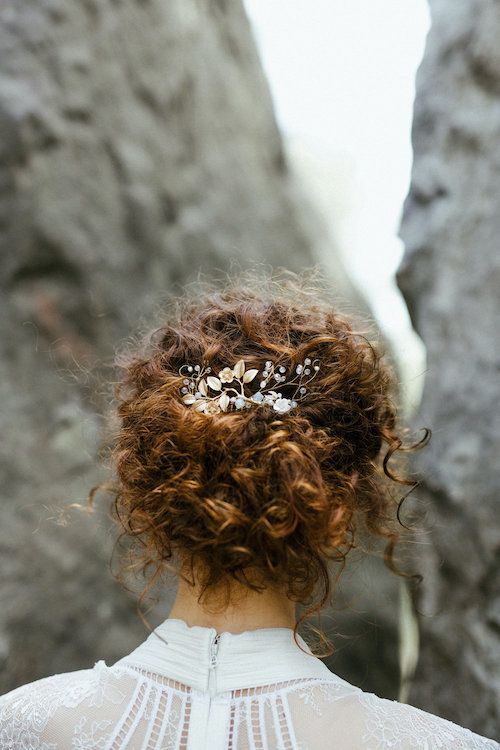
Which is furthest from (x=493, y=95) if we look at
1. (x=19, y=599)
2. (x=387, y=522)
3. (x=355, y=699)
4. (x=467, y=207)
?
(x=19, y=599)

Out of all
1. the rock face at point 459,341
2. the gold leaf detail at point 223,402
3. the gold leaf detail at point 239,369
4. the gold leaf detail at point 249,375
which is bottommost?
the rock face at point 459,341

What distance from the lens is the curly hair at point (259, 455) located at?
831mm

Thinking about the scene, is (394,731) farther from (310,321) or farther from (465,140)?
(465,140)

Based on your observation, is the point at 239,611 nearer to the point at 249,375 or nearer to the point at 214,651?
the point at 214,651

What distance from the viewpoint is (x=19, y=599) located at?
138 cm

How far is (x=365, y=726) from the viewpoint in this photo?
30.4 inches

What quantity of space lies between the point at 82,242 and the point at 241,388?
2.90 feet

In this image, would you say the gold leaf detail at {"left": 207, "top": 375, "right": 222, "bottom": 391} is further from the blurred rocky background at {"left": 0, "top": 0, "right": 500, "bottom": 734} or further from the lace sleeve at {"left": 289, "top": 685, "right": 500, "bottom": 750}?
the blurred rocky background at {"left": 0, "top": 0, "right": 500, "bottom": 734}

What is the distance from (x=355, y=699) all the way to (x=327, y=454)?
332 mm

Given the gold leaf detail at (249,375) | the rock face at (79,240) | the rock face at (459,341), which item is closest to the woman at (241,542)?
the gold leaf detail at (249,375)

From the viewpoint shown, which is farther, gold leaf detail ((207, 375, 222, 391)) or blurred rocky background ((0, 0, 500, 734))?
blurred rocky background ((0, 0, 500, 734))

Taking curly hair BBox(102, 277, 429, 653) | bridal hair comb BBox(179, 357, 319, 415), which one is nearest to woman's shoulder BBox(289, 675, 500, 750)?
curly hair BBox(102, 277, 429, 653)

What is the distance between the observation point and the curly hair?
83cm

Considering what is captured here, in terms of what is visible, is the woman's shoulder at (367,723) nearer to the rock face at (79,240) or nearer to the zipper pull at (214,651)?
the zipper pull at (214,651)
